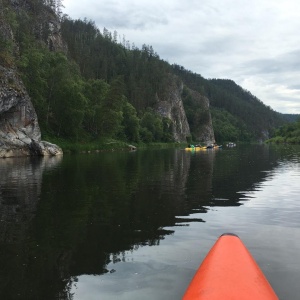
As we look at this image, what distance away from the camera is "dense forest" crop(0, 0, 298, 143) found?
64.9 metres

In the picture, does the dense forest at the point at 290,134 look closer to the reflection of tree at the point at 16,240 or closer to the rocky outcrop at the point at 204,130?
the rocky outcrop at the point at 204,130

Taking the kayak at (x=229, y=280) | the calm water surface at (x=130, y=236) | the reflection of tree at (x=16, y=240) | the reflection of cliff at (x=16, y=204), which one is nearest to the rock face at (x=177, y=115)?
the reflection of cliff at (x=16, y=204)

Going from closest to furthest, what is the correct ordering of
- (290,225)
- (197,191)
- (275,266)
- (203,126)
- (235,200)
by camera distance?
(275,266)
(290,225)
(235,200)
(197,191)
(203,126)

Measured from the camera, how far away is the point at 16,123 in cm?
5153

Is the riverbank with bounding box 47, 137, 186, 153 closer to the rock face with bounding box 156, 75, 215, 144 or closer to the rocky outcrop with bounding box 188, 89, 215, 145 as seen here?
the rock face with bounding box 156, 75, 215, 144

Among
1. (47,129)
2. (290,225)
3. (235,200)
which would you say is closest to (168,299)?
(290,225)

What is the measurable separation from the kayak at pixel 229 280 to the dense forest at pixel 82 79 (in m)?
51.9

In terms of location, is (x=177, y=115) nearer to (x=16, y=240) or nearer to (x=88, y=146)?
(x=88, y=146)

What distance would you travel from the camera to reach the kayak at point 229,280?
515 cm

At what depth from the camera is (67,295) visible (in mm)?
6332

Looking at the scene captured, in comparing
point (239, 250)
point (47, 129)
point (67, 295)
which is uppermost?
point (47, 129)

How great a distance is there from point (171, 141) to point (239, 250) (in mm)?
130043

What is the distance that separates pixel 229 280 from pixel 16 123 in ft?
168

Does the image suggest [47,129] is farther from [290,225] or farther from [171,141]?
[171,141]
